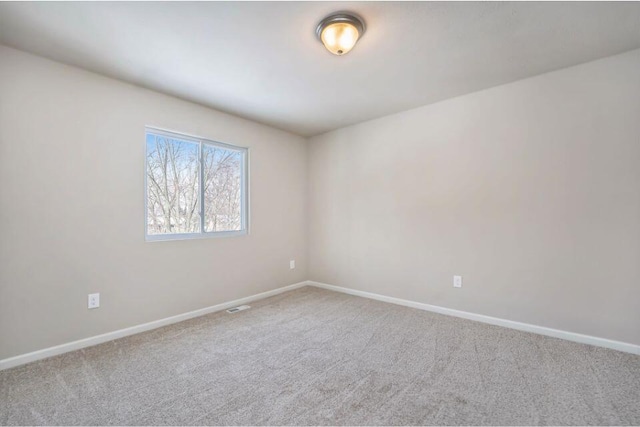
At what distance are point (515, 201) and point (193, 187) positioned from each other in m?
3.36

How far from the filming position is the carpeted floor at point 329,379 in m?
1.60

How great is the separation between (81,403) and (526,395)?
105 inches

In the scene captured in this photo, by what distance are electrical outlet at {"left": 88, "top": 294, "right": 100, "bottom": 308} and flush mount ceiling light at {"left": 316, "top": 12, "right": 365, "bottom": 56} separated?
9.12ft

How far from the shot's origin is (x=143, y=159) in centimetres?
280

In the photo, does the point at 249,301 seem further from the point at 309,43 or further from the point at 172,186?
the point at 309,43

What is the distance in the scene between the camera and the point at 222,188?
11.7 feet

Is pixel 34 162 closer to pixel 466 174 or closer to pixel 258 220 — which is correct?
pixel 258 220

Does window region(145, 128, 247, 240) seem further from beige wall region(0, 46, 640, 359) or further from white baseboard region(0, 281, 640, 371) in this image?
white baseboard region(0, 281, 640, 371)

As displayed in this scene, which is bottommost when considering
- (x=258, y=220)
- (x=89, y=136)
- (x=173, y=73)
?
(x=258, y=220)

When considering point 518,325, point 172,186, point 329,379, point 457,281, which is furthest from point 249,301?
point 518,325

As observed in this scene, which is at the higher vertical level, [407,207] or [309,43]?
[309,43]

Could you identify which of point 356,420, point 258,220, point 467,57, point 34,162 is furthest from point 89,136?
point 467,57

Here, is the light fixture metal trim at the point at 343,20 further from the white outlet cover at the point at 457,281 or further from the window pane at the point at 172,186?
the white outlet cover at the point at 457,281

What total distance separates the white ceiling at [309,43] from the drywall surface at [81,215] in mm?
248
